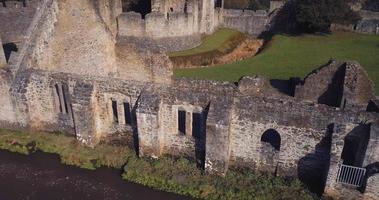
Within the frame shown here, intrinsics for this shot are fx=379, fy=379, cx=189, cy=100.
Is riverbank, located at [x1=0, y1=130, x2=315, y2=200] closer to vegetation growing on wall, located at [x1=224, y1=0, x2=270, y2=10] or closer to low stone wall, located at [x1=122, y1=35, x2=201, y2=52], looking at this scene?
low stone wall, located at [x1=122, y1=35, x2=201, y2=52]

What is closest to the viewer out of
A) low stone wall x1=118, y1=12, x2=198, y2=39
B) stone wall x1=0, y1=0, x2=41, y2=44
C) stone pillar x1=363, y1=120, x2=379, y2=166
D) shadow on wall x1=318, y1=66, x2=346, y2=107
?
stone pillar x1=363, y1=120, x2=379, y2=166

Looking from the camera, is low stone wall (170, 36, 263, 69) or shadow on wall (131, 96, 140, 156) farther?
low stone wall (170, 36, 263, 69)

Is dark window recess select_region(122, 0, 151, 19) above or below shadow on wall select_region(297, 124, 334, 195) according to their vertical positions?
above

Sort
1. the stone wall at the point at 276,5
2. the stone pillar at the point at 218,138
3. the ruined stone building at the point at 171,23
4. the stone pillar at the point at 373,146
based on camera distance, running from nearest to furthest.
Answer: the stone pillar at the point at 373,146 → the stone pillar at the point at 218,138 → the ruined stone building at the point at 171,23 → the stone wall at the point at 276,5

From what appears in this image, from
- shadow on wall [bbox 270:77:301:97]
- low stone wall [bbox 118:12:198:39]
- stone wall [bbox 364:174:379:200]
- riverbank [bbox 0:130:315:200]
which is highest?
low stone wall [bbox 118:12:198:39]

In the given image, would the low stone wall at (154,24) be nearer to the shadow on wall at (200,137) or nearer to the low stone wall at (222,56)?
the low stone wall at (222,56)

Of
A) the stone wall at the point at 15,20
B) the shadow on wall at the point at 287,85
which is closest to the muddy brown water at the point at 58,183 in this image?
the shadow on wall at the point at 287,85

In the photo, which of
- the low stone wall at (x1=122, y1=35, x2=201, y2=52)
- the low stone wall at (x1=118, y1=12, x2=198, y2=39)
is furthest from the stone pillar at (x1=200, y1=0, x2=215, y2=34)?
the low stone wall at (x1=118, y1=12, x2=198, y2=39)
